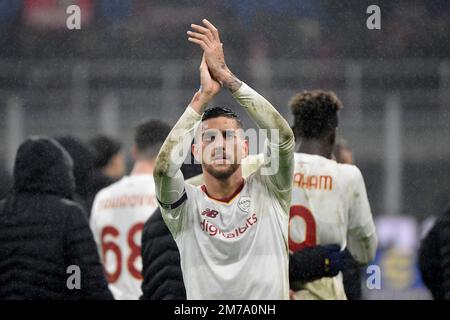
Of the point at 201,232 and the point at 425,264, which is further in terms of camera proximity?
the point at 425,264

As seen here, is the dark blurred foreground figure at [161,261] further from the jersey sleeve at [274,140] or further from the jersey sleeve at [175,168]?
the jersey sleeve at [274,140]

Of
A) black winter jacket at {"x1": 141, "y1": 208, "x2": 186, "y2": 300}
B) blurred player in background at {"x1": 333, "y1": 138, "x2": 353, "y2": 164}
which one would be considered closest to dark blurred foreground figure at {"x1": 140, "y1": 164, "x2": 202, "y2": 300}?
black winter jacket at {"x1": 141, "y1": 208, "x2": 186, "y2": 300}

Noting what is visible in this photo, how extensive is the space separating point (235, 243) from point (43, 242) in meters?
1.38

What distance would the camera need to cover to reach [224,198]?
4.08 m

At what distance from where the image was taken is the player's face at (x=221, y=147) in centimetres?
392

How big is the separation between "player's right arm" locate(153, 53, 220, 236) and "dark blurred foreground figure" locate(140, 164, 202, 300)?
1.01m

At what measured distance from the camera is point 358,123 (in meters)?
13.4

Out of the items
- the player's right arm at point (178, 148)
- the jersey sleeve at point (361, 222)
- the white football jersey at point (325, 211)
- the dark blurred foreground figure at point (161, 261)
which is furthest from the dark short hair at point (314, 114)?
the player's right arm at point (178, 148)

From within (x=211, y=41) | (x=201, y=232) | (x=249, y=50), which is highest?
(x=249, y=50)

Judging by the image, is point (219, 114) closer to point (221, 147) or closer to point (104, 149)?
point (221, 147)
